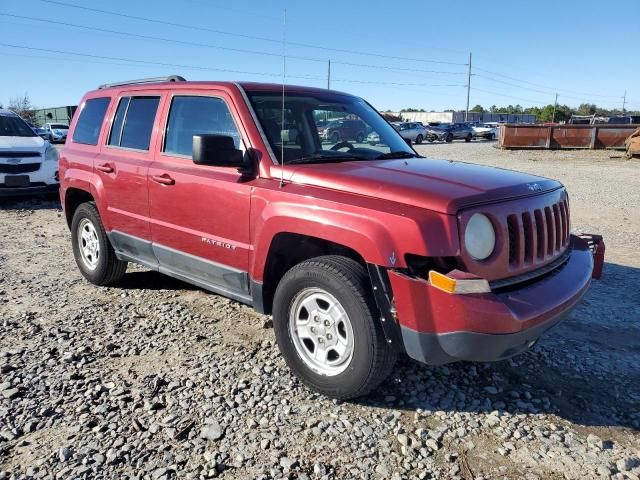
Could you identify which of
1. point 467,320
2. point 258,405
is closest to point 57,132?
point 258,405

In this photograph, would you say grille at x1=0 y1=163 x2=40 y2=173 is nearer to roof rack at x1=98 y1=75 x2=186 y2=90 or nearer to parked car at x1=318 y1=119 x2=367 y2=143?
roof rack at x1=98 y1=75 x2=186 y2=90

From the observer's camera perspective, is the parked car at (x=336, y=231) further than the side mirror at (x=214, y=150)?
No

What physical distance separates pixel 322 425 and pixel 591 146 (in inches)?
1049

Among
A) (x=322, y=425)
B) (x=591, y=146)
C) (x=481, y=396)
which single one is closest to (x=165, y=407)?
(x=322, y=425)

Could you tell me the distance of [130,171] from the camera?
4516 mm

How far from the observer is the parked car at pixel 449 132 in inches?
1711

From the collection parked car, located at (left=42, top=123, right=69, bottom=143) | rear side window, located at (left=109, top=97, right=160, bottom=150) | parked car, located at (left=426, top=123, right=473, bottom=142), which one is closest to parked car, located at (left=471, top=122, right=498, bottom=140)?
parked car, located at (left=426, top=123, right=473, bottom=142)

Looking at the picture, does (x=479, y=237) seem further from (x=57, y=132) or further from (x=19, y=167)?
(x=57, y=132)

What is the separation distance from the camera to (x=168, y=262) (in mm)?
4387

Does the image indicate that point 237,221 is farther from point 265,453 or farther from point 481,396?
point 481,396

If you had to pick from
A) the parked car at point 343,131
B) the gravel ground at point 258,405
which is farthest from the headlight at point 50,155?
the parked car at point 343,131

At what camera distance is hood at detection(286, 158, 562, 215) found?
9.43 ft

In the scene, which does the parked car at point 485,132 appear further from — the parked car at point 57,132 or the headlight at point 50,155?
the headlight at point 50,155

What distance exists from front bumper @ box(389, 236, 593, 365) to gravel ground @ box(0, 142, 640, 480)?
0.53 m
